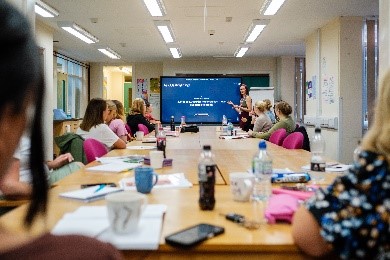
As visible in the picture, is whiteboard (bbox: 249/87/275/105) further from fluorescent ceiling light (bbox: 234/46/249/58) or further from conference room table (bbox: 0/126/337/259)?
conference room table (bbox: 0/126/337/259)

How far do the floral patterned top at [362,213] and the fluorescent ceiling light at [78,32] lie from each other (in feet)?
21.8

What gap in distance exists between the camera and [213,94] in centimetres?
1068

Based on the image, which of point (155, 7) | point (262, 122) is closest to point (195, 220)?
point (155, 7)

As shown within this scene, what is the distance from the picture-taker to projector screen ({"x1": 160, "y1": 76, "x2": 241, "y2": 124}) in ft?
34.7

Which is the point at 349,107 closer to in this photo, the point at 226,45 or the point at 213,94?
the point at 226,45

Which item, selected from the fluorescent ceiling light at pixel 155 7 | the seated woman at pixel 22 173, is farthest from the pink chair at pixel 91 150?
the fluorescent ceiling light at pixel 155 7

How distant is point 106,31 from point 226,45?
2.85m

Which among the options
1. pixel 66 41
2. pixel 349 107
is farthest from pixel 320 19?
pixel 66 41

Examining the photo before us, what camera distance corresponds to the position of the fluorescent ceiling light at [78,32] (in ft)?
22.7

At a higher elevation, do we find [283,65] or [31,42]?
[283,65]

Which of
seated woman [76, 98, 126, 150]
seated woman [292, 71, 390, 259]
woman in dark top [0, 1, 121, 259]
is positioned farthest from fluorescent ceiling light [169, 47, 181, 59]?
woman in dark top [0, 1, 121, 259]

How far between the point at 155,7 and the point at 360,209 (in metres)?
5.30

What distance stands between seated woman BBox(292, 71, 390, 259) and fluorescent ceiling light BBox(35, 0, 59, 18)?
5332 millimetres

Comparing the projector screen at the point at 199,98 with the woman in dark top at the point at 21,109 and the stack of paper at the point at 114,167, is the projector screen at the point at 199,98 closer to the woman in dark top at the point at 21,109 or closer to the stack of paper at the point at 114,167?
the stack of paper at the point at 114,167
